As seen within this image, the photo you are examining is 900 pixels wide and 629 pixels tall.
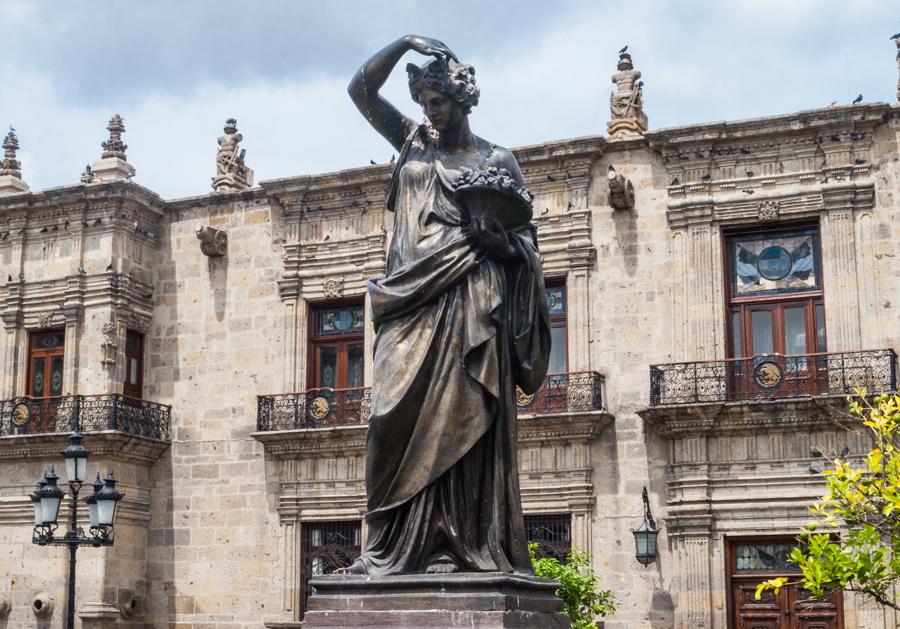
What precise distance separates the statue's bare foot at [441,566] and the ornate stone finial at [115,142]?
19.1 meters

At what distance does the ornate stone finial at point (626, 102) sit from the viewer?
20.9 m

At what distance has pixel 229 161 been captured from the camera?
77.2ft

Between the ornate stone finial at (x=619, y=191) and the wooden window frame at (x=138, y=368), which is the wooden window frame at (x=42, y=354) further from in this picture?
the ornate stone finial at (x=619, y=191)

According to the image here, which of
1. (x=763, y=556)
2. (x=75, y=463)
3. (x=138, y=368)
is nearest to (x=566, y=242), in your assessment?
(x=763, y=556)

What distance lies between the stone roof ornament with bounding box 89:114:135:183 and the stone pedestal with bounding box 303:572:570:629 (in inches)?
738

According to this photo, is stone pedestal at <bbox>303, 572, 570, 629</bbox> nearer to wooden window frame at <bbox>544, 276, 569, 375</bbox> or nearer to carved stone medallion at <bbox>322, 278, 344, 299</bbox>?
wooden window frame at <bbox>544, 276, 569, 375</bbox>

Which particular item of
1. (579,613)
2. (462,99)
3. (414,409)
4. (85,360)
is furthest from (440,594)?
(85,360)

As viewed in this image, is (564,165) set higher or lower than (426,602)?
higher

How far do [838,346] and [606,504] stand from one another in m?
3.78

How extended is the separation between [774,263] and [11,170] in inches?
514

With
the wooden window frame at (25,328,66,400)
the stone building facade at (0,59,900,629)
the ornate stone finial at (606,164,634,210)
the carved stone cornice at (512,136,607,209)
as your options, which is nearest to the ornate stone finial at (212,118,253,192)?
the stone building facade at (0,59,900,629)

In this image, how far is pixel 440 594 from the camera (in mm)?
5047

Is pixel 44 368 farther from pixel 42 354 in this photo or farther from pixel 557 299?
pixel 557 299

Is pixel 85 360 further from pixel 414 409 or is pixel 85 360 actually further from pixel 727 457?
pixel 414 409
